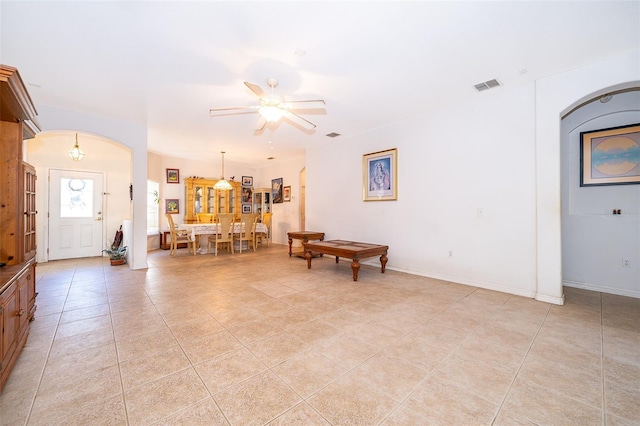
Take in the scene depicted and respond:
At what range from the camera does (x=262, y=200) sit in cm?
933

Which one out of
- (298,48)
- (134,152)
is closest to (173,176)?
(134,152)

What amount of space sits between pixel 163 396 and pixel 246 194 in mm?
8342

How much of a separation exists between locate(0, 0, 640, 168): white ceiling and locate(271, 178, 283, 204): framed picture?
15.8 ft

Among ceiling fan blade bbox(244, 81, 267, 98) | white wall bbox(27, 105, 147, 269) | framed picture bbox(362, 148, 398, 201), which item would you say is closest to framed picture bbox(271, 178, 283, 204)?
framed picture bbox(362, 148, 398, 201)

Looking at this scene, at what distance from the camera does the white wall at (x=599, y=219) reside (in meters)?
3.35

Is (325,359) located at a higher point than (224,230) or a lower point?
lower

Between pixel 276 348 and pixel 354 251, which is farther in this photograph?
pixel 354 251

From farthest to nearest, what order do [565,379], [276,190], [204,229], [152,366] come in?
[276,190], [204,229], [152,366], [565,379]

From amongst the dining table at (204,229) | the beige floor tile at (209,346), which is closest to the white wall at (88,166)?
the dining table at (204,229)

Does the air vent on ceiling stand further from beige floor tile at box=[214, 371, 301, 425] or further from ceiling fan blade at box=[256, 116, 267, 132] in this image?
beige floor tile at box=[214, 371, 301, 425]

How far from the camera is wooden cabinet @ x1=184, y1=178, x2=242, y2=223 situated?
8.27m

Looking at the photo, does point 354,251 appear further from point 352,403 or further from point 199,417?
point 199,417

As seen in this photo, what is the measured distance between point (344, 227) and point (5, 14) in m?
5.28

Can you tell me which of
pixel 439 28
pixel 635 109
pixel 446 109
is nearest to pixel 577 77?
pixel 635 109
